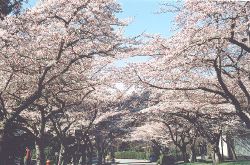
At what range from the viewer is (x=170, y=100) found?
21312 mm

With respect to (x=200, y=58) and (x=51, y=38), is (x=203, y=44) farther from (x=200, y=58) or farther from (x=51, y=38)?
(x=51, y=38)

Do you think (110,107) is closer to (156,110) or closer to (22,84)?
(156,110)

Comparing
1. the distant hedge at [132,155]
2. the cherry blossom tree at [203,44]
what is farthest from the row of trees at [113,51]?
the distant hedge at [132,155]

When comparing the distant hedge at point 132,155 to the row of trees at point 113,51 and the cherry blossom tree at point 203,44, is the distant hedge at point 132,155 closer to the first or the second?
the row of trees at point 113,51

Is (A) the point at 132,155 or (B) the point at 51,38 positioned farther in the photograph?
(A) the point at 132,155

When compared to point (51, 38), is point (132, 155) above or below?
below

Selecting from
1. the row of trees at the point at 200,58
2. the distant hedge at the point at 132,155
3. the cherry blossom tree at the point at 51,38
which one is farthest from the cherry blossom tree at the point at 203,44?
the distant hedge at the point at 132,155

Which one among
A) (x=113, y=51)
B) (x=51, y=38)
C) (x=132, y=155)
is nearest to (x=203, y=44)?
(x=113, y=51)

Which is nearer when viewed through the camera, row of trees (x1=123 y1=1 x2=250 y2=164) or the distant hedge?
row of trees (x1=123 y1=1 x2=250 y2=164)

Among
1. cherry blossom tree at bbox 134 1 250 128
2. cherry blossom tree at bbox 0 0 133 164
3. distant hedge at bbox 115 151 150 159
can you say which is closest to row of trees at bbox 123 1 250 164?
cherry blossom tree at bbox 134 1 250 128

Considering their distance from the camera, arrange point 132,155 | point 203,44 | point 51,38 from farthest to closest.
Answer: point 132,155 < point 51,38 < point 203,44

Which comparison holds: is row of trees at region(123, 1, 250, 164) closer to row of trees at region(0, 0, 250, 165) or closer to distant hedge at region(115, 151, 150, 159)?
row of trees at region(0, 0, 250, 165)

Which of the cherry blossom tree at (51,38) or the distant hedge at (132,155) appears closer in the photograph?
the cherry blossom tree at (51,38)

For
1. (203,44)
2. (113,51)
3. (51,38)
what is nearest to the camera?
(203,44)
